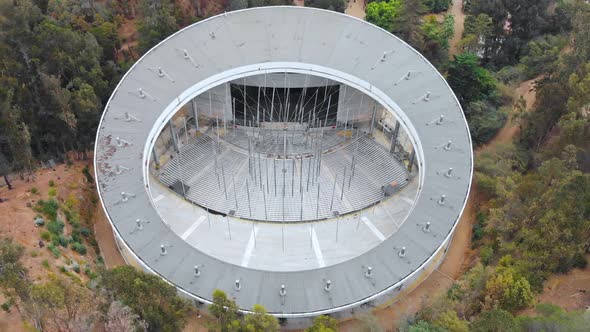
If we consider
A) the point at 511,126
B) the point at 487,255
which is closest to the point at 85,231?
the point at 487,255

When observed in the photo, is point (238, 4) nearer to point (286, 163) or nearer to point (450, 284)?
point (286, 163)

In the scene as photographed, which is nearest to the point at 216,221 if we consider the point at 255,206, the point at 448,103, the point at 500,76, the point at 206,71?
the point at 255,206

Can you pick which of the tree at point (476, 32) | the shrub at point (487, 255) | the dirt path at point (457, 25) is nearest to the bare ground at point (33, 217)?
the shrub at point (487, 255)

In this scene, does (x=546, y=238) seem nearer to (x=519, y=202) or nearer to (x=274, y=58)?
(x=519, y=202)

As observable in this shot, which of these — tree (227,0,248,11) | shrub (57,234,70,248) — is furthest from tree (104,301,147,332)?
tree (227,0,248,11)

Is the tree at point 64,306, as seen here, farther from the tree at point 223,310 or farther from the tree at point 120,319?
the tree at point 223,310

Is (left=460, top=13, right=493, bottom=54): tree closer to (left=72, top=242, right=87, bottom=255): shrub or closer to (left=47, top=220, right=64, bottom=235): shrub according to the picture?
(left=72, top=242, right=87, bottom=255): shrub

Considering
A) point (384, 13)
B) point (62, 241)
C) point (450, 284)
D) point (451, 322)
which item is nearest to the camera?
point (451, 322)

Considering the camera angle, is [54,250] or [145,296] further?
[54,250]
